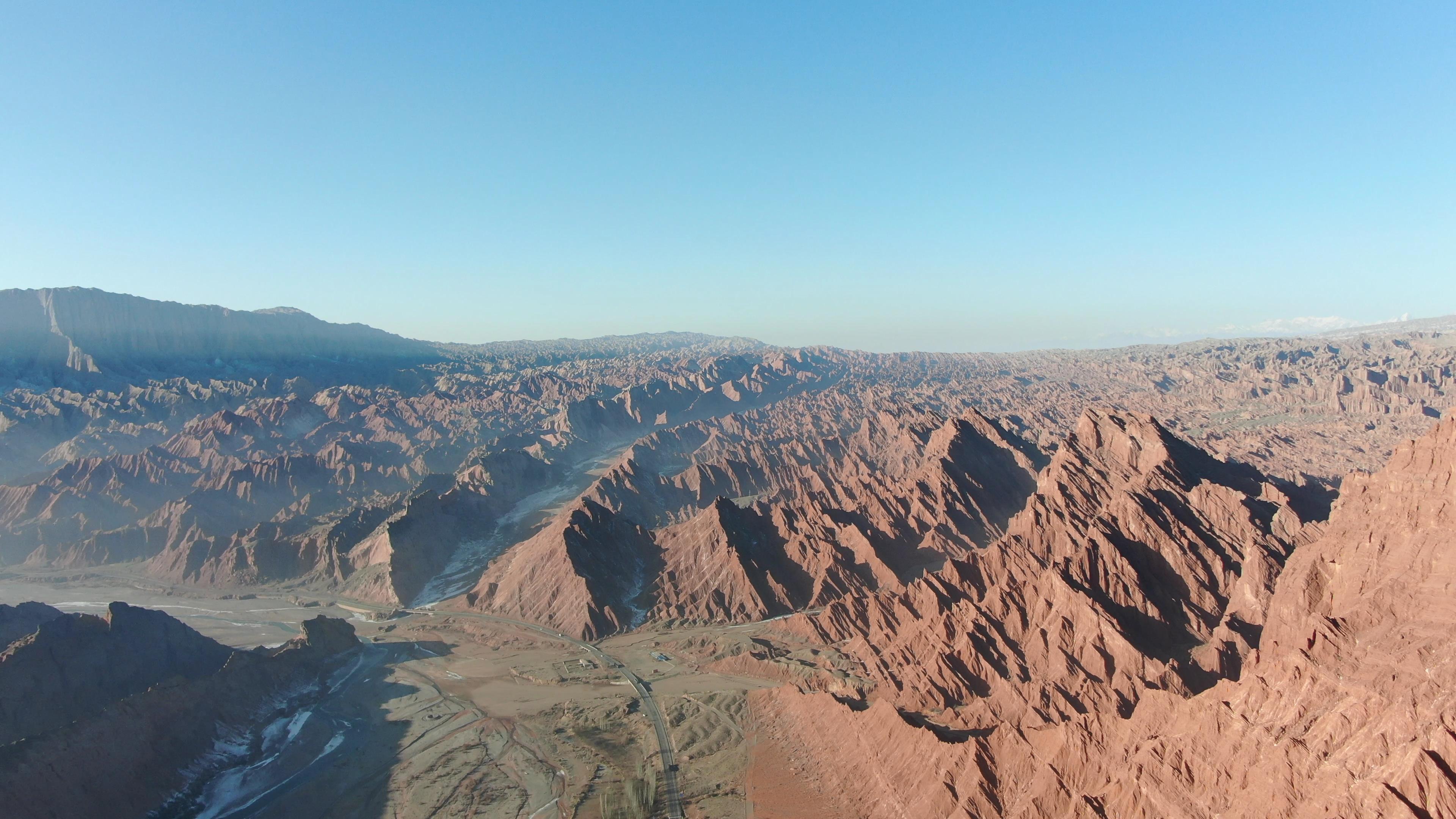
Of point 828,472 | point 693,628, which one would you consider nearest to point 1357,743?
point 693,628

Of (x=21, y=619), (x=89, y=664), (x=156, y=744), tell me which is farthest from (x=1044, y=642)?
(x=21, y=619)

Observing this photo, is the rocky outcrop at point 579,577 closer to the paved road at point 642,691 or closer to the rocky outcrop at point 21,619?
the paved road at point 642,691

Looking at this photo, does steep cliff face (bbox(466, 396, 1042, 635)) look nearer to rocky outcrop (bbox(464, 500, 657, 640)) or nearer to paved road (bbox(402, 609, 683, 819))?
rocky outcrop (bbox(464, 500, 657, 640))

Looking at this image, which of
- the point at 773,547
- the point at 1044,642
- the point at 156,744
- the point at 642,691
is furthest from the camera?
the point at 773,547

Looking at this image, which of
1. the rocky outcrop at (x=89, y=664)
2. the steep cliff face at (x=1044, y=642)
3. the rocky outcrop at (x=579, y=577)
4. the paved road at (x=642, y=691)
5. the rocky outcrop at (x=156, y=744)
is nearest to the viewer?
the steep cliff face at (x=1044, y=642)

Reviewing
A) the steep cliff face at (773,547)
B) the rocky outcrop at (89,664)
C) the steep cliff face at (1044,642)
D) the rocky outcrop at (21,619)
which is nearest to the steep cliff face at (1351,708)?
the steep cliff face at (1044,642)

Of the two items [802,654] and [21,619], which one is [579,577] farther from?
[21,619]
